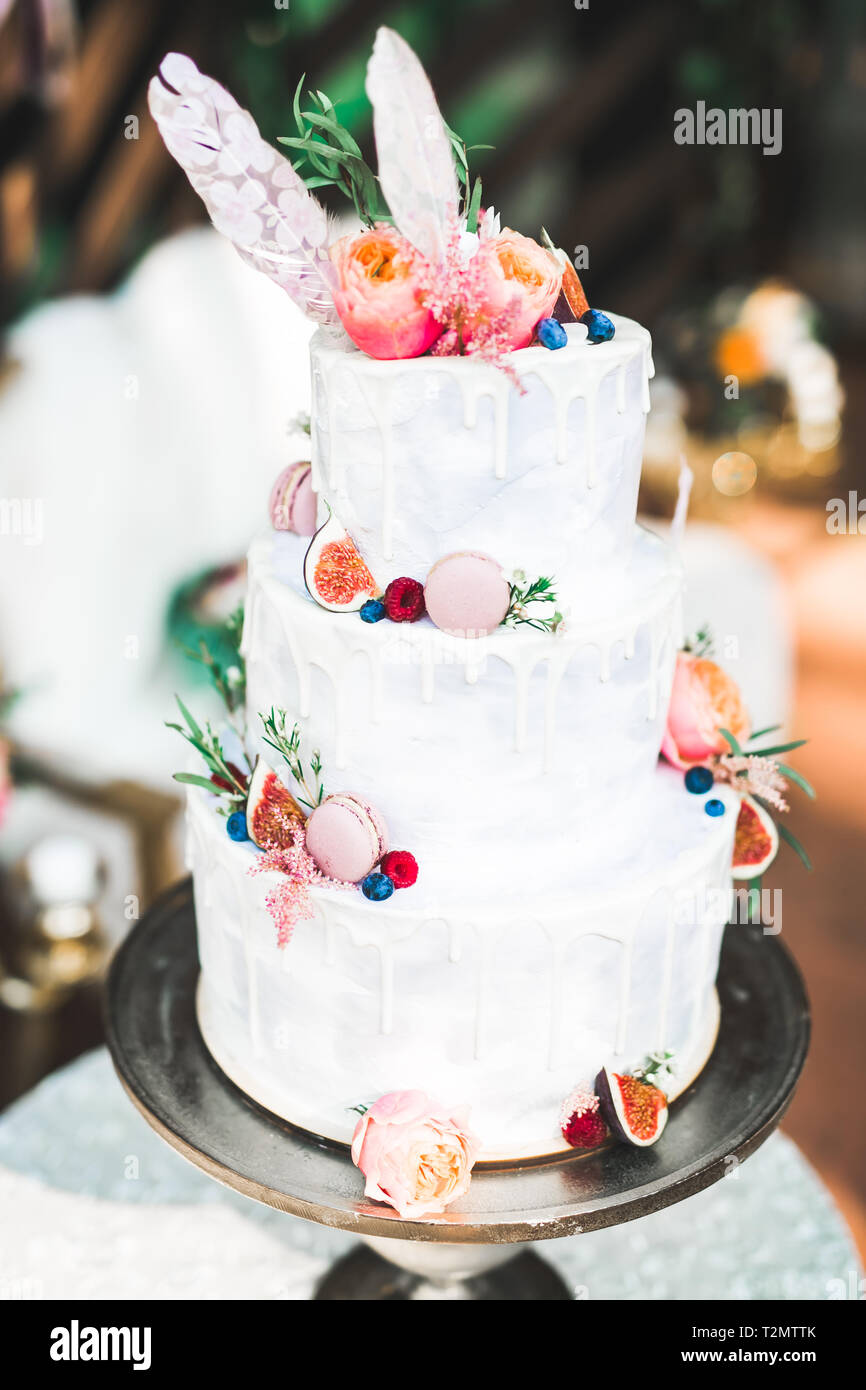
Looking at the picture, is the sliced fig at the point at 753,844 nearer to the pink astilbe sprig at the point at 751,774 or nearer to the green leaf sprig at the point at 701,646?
the pink astilbe sprig at the point at 751,774

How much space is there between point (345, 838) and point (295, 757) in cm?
19

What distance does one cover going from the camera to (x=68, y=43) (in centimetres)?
450

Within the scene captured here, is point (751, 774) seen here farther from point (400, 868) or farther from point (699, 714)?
point (400, 868)

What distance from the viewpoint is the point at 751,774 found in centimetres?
221

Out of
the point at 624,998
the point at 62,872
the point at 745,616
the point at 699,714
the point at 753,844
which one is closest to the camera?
the point at 624,998

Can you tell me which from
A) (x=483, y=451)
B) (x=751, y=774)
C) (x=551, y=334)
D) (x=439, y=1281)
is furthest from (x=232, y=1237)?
(x=551, y=334)

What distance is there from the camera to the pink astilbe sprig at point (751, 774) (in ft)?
7.23

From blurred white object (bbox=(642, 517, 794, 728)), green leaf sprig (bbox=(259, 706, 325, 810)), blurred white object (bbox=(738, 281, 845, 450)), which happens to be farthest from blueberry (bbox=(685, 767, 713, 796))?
blurred white object (bbox=(738, 281, 845, 450))

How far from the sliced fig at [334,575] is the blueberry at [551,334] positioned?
417mm

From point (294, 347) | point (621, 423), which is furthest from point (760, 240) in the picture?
point (621, 423)

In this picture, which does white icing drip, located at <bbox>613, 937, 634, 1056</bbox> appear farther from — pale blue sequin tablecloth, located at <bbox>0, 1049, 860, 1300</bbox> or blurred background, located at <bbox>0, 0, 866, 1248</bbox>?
blurred background, located at <bbox>0, 0, 866, 1248</bbox>

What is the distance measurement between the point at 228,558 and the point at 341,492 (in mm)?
2721

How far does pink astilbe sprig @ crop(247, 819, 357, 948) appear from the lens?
1898 mm

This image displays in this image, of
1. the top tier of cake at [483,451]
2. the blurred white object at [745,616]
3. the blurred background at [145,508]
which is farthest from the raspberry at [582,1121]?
the blurred white object at [745,616]
